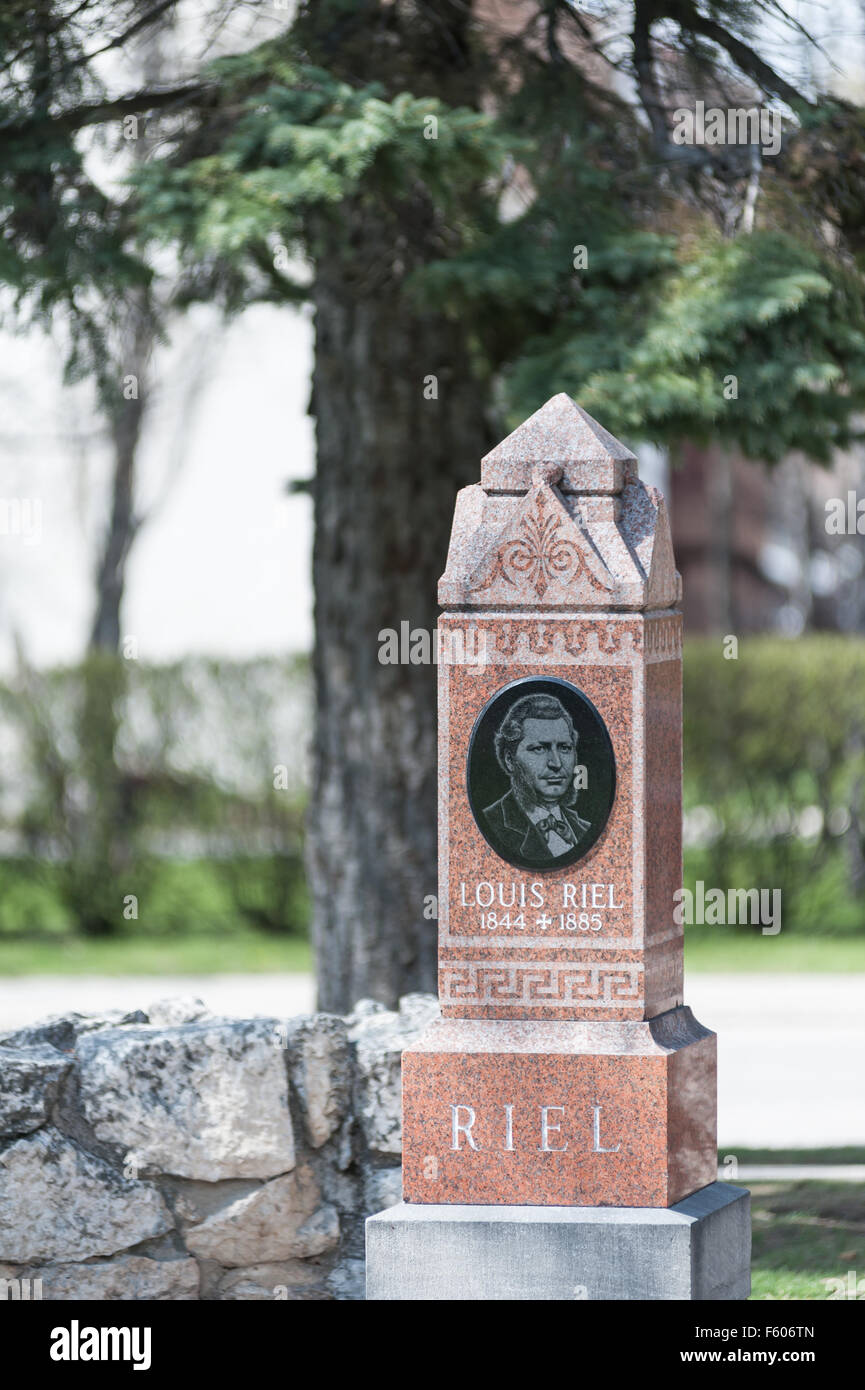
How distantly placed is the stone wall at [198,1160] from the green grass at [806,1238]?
131 cm

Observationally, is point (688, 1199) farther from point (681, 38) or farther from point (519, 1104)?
point (681, 38)

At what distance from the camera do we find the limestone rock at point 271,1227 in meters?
6.25

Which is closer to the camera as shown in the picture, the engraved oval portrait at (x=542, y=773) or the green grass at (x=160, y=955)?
the engraved oval portrait at (x=542, y=773)

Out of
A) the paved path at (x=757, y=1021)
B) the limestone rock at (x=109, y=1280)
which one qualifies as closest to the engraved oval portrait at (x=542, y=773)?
the limestone rock at (x=109, y=1280)

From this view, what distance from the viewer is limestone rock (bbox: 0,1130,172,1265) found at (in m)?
6.13

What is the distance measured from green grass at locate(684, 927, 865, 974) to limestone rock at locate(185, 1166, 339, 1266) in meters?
8.04

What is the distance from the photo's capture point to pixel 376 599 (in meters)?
9.43

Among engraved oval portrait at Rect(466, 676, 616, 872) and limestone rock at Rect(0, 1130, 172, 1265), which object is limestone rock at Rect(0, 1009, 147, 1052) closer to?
limestone rock at Rect(0, 1130, 172, 1265)

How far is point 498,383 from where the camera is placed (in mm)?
9602

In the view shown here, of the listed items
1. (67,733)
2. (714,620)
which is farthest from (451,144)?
(714,620)

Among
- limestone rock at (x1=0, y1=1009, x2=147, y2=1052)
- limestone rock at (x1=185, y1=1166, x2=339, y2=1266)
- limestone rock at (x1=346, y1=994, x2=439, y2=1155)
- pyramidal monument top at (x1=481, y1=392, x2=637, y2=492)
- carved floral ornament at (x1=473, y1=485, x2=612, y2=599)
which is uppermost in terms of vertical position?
pyramidal monument top at (x1=481, y1=392, x2=637, y2=492)

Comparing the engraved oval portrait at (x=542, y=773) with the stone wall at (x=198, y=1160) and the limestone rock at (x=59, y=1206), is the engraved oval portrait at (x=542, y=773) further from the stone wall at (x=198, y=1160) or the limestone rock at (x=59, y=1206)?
the limestone rock at (x=59, y=1206)

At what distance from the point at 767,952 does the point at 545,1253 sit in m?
9.59

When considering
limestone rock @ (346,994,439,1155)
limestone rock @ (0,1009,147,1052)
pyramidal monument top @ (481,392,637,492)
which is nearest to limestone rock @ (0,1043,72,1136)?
limestone rock @ (0,1009,147,1052)
